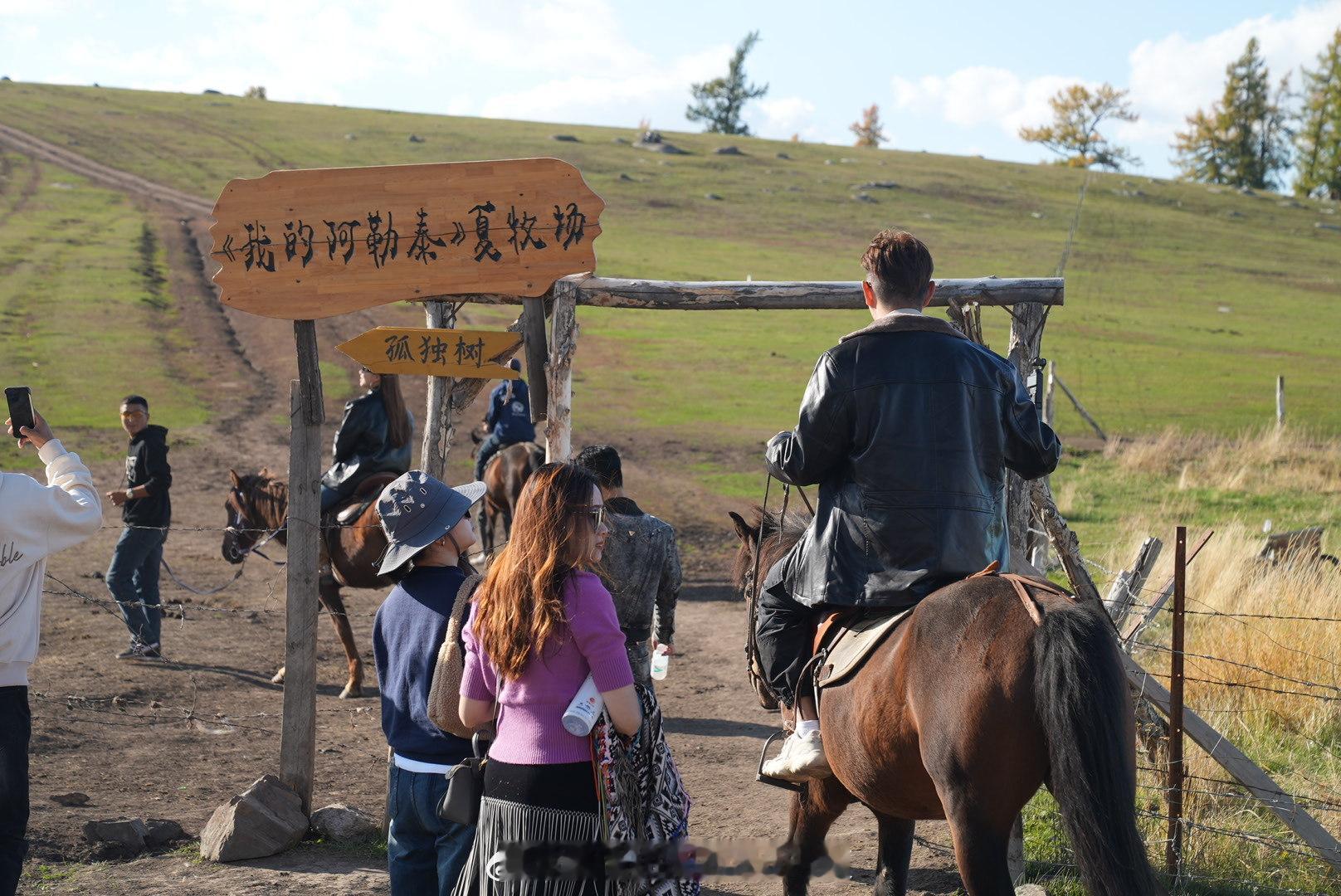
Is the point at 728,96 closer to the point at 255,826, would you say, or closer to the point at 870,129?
the point at 870,129

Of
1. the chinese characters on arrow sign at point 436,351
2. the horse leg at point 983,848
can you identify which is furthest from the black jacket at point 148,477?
the horse leg at point 983,848

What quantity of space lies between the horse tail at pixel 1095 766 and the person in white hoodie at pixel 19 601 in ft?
11.4

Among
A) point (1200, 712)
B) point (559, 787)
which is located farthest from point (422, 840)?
point (1200, 712)

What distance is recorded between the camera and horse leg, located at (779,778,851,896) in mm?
4859

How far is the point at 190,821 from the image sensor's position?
646 cm

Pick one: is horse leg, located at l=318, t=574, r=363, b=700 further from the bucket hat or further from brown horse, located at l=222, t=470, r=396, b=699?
the bucket hat

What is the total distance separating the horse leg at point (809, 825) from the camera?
4859mm

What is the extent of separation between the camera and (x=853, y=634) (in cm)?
424

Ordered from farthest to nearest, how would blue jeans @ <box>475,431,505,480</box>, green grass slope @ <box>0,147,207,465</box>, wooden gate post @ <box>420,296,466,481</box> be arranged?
green grass slope @ <box>0,147,207,465</box>
blue jeans @ <box>475,431,505,480</box>
wooden gate post @ <box>420,296,466,481</box>

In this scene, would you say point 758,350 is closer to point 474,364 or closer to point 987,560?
point 474,364

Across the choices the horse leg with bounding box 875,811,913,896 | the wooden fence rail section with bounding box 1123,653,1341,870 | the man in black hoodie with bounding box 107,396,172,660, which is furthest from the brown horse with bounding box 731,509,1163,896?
the man in black hoodie with bounding box 107,396,172,660

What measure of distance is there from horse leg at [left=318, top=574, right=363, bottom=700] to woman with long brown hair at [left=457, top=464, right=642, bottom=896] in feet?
19.8

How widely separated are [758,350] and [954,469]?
25955 millimetres

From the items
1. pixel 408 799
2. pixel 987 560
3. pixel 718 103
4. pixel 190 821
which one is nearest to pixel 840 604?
pixel 987 560
